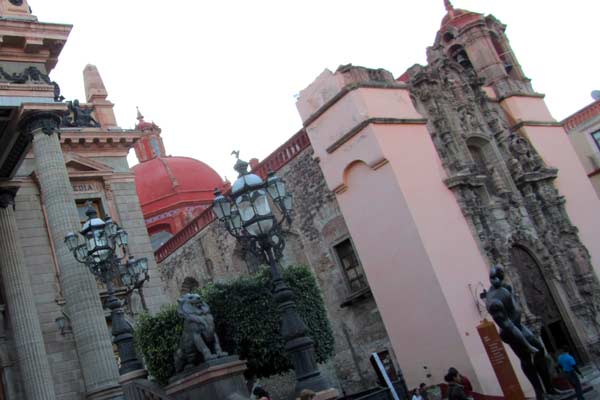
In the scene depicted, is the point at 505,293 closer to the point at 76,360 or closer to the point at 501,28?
the point at 76,360

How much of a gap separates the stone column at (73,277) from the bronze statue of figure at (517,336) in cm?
605

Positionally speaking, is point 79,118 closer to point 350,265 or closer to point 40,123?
point 40,123

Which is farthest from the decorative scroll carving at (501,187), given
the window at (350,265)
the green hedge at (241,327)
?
the green hedge at (241,327)

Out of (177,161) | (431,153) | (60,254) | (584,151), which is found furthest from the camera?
(177,161)

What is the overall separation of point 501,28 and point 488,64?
7.31 feet

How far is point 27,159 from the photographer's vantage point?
17.6m

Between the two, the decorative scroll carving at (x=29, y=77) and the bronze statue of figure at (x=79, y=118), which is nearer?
the decorative scroll carving at (x=29, y=77)

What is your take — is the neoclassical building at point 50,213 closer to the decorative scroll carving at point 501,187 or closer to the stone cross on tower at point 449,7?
the decorative scroll carving at point 501,187

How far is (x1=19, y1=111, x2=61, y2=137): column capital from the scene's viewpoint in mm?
12766

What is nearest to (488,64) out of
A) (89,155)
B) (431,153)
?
(431,153)

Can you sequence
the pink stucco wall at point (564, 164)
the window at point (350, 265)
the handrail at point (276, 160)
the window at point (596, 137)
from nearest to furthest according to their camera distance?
the window at point (350, 265) < the handrail at point (276, 160) < the pink stucco wall at point (564, 164) < the window at point (596, 137)

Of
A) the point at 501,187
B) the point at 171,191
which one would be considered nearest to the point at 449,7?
the point at 501,187

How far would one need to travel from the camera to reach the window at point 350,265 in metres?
17.8

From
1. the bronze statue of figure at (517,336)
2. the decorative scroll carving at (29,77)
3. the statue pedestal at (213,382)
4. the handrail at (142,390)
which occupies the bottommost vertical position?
the bronze statue of figure at (517,336)
